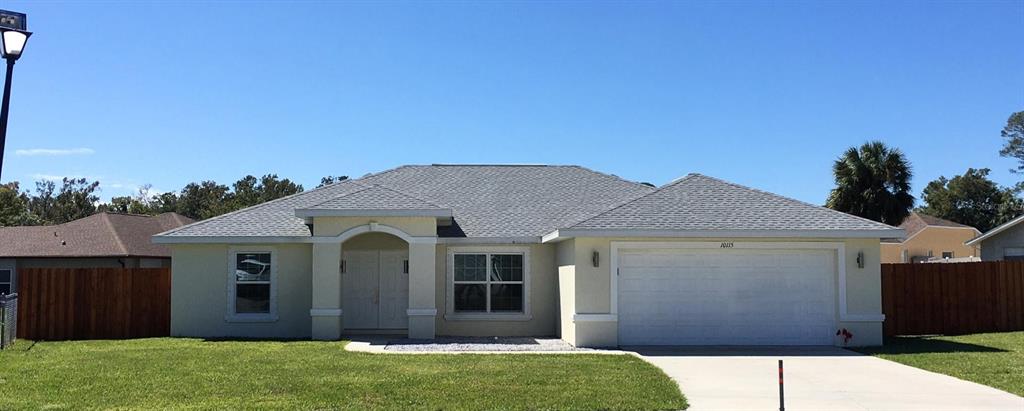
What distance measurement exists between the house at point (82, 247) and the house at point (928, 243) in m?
36.4

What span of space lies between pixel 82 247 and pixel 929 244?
4089 cm

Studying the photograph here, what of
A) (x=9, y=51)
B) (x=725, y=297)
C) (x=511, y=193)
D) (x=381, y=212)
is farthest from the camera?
(x=511, y=193)

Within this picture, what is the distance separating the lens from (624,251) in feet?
57.5

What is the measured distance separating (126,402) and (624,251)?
9787mm

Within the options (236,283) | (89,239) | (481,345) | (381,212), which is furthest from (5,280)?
(481,345)

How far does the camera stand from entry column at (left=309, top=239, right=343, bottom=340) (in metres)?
19.1

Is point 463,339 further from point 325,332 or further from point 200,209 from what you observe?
point 200,209

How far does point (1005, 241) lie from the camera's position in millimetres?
28422

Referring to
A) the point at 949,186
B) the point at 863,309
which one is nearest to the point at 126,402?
the point at 863,309

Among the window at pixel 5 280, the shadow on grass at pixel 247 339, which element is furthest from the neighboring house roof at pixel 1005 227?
the window at pixel 5 280

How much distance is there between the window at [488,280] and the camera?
20.6 m

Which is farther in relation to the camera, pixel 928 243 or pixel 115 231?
pixel 928 243

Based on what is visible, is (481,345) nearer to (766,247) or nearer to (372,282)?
(372,282)

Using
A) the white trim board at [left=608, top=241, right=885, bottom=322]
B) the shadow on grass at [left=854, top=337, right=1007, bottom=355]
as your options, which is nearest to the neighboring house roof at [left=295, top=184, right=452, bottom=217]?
the white trim board at [left=608, top=241, right=885, bottom=322]
